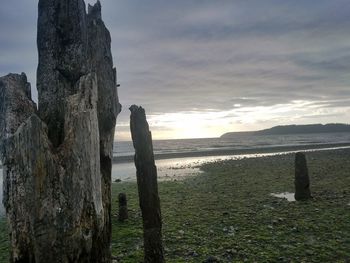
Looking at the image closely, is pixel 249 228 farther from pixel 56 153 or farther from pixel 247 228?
pixel 56 153

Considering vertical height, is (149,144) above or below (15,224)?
above

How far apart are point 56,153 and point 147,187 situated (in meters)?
4.42

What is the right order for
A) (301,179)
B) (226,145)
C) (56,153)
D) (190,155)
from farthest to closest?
(226,145), (190,155), (301,179), (56,153)

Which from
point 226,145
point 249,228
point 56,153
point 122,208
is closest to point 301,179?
point 249,228

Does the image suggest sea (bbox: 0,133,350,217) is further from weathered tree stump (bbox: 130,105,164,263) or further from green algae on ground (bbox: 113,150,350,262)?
weathered tree stump (bbox: 130,105,164,263)

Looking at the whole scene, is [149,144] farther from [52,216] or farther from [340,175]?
[340,175]

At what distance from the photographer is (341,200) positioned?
15.2 m

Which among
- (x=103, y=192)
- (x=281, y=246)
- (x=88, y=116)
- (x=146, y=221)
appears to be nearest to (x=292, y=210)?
(x=281, y=246)

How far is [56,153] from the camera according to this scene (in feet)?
Result: 15.7

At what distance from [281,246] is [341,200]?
23.2 feet

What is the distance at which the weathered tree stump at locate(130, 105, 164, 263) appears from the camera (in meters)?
8.63

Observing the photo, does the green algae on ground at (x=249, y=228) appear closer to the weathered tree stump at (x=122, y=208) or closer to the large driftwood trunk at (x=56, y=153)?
the weathered tree stump at (x=122, y=208)

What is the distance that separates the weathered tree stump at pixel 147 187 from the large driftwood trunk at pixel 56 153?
2825mm

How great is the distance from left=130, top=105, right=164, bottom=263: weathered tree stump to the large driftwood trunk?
2.83 m
